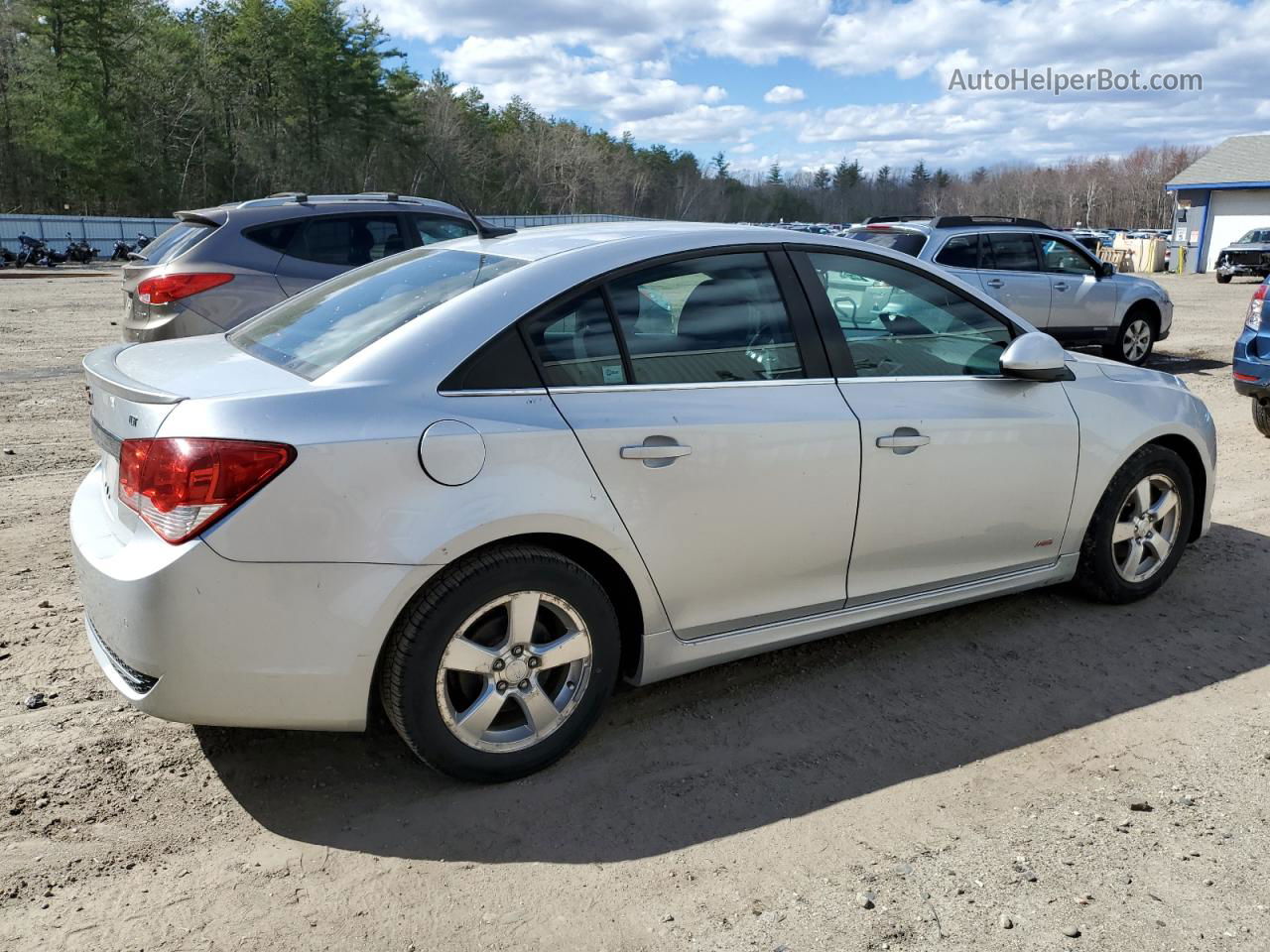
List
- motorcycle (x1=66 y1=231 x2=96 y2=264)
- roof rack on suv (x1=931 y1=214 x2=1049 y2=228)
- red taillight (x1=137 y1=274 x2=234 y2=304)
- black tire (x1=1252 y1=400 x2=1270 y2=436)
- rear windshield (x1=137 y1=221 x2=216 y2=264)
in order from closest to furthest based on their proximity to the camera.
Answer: red taillight (x1=137 y1=274 x2=234 y2=304) < black tire (x1=1252 y1=400 x2=1270 y2=436) < rear windshield (x1=137 y1=221 x2=216 y2=264) < roof rack on suv (x1=931 y1=214 x2=1049 y2=228) < motorcycle (x1=66 y1=231 x2=96 y2=264)

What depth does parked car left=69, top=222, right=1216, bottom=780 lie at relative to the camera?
9.05 feet

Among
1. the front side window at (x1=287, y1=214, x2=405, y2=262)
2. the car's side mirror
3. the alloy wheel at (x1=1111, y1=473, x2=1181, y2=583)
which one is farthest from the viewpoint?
the front side window at (x1=287, y1=214, x2=405, y2=262)

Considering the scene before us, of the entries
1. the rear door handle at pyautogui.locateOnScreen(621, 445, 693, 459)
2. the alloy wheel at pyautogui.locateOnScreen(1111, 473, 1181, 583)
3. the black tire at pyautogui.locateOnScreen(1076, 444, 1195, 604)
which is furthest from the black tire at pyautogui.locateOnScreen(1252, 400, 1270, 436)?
the rear door handle at pyautogui.locateOnScreen(621, 445, 693, 459)

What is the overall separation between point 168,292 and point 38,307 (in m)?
12.9

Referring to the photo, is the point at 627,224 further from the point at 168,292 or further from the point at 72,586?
the point at 168,292

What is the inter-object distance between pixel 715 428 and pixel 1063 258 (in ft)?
34.1

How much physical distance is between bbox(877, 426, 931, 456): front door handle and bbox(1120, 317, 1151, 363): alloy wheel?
10.4 metres

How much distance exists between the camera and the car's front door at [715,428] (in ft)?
10.6

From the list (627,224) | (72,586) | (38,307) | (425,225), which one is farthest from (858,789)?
(38,307)

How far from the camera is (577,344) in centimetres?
326

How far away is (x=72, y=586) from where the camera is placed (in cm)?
461

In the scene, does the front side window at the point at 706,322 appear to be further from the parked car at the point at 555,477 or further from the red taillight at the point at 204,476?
the red taillight at the point at 204,476

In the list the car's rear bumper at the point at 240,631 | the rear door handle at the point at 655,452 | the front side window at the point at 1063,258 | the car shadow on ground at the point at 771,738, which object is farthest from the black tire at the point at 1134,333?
the car's rear bumper at the point at 240,631

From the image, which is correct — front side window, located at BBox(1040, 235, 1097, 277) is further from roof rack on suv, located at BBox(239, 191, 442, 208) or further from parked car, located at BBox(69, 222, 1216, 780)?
parked car, located at BBox(69, 222, 1216, 780)
